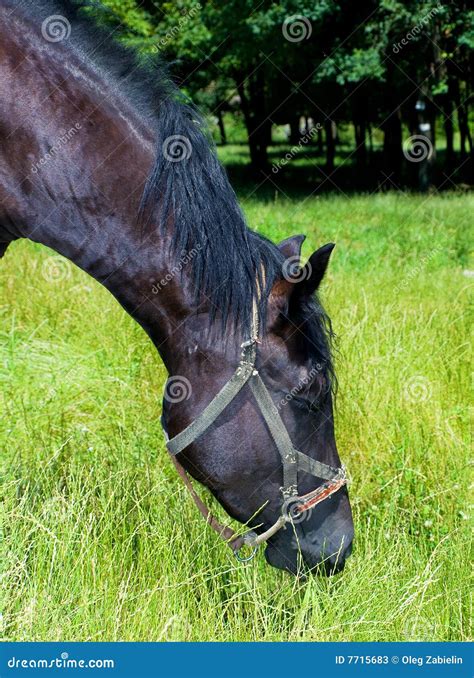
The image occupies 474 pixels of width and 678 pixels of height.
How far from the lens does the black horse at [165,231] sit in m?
2.34

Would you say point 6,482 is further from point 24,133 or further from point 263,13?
point 263,13

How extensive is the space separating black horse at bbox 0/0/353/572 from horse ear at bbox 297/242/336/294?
1 centimetres

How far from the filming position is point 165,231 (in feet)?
7.76

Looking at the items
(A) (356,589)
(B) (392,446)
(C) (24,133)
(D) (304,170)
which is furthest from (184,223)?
(D) (304,170)

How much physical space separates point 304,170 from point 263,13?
1590 centimetres

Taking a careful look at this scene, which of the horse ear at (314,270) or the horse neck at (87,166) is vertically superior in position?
the horse ear at (314,270)
